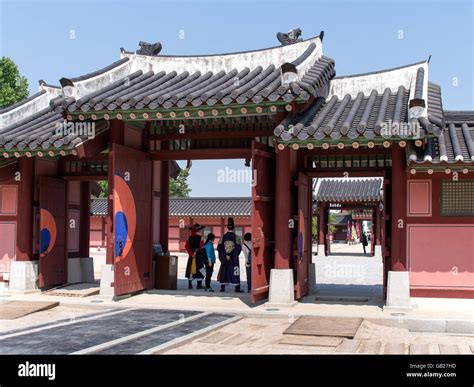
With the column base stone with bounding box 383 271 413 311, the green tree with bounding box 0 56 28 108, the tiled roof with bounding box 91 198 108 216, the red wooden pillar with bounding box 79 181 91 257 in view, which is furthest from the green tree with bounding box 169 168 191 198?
the column base stone with bounding box 383 271 413 311

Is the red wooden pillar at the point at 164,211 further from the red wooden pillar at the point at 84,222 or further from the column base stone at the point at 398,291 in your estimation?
the column base stone at the point at 398,291

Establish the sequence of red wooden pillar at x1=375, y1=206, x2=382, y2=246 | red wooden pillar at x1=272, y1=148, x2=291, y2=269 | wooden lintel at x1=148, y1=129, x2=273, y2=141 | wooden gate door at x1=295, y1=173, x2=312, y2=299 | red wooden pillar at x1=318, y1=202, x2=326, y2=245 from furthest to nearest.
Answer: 1. red wooden pillar at x1=318, y1=202, x2=326, y2=245
2. red wooden pillar at x1=375, y1=206, x2=382, y2=246
3. wooden lintel at x1=148, y1=129, x2=273, y2=141
4. wooden gate door at x1=295, y1=173, x2=312, y2=299
5. red wooden pillar at x1=272, y1=148, x2=291, y2=269

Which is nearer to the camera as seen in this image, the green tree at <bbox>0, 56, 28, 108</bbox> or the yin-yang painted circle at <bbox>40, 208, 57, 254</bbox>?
the yin-yang painted circle at <bbox>40, 208, 57, 254</bbox>

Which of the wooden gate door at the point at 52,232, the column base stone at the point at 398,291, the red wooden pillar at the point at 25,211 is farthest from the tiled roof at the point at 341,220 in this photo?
the column base stone at the point at 398,291

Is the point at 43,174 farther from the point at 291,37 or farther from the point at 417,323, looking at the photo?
the point at 417,323

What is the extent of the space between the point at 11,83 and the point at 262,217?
108 feet

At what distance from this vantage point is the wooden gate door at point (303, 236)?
13.6 metres

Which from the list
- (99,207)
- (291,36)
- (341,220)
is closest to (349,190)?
(99,207)

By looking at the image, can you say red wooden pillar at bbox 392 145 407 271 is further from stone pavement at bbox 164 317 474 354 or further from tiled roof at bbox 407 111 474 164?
stone pavement at bbox 164 317 474 354

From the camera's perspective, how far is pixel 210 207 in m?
45.3

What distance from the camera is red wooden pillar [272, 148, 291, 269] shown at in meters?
12.8

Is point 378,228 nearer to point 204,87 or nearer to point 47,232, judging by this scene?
point 204,87

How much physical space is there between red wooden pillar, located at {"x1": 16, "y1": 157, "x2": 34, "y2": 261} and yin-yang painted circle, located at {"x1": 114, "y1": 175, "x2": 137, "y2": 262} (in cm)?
298

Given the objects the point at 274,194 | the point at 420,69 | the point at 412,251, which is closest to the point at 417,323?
the point at 412,251
